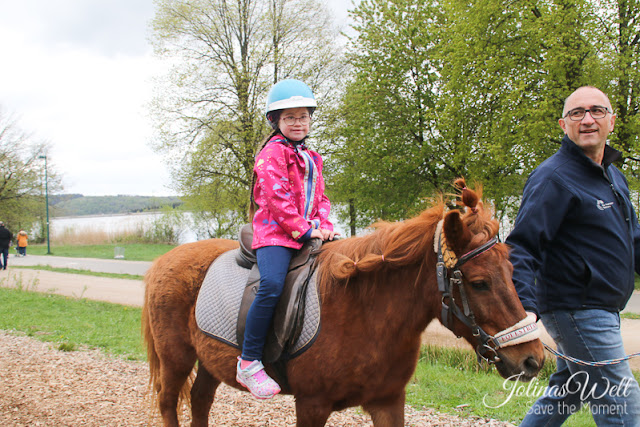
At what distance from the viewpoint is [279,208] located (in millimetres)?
2799

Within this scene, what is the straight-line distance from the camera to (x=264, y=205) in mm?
2930

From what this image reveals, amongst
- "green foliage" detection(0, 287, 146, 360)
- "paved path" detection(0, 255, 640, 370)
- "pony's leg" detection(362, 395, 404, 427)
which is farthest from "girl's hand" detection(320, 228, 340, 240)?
"green foliage" detection(0, 287, 146, 360)

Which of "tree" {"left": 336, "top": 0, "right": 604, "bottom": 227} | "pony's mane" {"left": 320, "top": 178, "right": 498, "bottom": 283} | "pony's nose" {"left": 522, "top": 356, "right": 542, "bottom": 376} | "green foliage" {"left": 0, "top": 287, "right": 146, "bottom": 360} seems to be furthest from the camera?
"tree" {"left": 336, "top": 0, "right": 604, "bottom": 227}

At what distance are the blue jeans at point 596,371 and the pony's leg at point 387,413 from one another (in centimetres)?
102

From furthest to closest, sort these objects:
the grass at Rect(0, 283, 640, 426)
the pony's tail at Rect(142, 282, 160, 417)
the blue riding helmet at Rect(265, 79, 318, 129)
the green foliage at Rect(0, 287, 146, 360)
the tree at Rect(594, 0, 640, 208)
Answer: the tree at Rect(594, 0, 640, 208) → the green foliage at Rect(0, 287, 146, 360) → the grass at Rect(0, 283, 640, 426) → the pony's tail at Rect(142, 282, 160, 417) → the blue riding helmet at Rect(265, 79, 318, 129)

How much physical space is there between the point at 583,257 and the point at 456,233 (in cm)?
83

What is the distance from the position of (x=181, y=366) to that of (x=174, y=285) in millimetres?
665

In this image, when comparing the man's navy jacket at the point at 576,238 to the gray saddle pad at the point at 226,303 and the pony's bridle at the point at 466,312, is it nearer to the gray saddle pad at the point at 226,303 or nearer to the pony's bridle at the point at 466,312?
the pony's bridle at the point at 466,312

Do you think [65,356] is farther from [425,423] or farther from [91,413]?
[425,423]

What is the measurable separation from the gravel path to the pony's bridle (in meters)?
2.27

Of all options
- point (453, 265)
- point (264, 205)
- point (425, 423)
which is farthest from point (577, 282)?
point (425, 423)

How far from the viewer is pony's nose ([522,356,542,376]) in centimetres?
210

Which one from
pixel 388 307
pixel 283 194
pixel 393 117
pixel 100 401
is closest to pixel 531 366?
pixel 388 307

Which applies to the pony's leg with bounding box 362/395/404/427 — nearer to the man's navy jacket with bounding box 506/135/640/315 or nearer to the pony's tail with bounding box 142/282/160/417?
the man's navy jacket with bounding box 506/135/640/315
